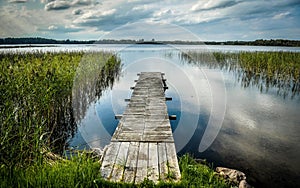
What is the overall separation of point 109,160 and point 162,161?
68 cm

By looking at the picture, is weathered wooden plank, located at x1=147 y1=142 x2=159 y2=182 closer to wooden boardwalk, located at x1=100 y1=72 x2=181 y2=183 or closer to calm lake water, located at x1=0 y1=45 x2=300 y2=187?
wooden boardwalk, located at x1=100 y1=72 x2=181 y2=183

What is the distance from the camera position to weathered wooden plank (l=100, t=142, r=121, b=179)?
2.74m

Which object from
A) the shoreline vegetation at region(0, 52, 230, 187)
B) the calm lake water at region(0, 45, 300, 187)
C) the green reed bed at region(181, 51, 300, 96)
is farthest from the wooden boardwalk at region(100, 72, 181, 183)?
the green reed bed at region(181, 51, 300, 96)

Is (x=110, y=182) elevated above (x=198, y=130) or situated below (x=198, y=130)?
above

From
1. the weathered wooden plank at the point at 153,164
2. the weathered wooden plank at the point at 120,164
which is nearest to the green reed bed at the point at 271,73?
the weathered wooden plank at the point at 153,164

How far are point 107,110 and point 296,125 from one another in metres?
5.03

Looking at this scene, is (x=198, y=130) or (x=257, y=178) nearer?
(x=257, y=178)

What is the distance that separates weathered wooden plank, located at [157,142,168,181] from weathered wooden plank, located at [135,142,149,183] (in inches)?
6.9

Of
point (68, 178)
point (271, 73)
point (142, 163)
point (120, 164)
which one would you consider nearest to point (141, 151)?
point (142, 163)

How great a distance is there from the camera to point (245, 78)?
11578 millimetres

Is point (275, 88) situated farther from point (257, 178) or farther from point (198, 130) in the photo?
point (257, 178)

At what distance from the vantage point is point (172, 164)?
9.73 ft

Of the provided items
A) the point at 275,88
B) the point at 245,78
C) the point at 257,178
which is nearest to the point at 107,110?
the point at 257,178

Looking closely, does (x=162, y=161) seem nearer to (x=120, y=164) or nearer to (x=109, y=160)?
(x=120, y=164)
